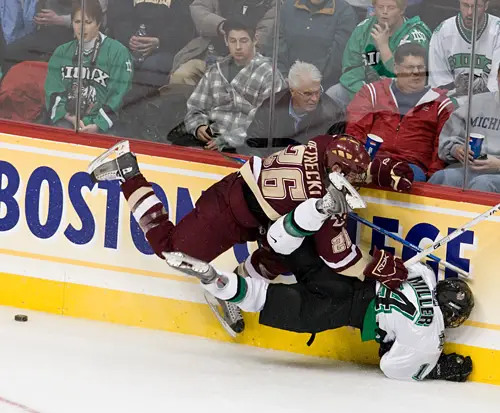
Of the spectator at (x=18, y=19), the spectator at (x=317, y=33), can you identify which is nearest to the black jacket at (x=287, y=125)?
the spectator at (x=317, y=33)

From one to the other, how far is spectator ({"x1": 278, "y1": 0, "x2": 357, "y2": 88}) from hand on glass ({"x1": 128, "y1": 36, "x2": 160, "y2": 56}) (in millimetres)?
612

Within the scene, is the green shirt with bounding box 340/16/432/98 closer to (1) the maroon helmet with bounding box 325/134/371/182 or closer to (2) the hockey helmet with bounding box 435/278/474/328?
(1) the maroon helmet with bounding box 325/134/371/182

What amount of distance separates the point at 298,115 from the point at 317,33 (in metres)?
0.39

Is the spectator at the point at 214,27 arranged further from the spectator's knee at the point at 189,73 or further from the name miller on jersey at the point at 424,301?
the name miller on jersey at the point at 424,301

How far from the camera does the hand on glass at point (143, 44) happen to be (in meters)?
5.63

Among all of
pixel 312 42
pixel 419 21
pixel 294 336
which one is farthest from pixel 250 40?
pixel 294 336

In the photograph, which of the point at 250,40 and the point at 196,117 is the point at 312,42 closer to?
the point at 250,40

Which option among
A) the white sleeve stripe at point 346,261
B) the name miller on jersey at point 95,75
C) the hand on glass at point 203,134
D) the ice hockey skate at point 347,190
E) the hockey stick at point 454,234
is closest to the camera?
the ice hockey skate at point 347,190

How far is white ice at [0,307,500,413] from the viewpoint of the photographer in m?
4.68

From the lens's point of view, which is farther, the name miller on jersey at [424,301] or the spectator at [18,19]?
the spectator at [18,19]

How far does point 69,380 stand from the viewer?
486 cm

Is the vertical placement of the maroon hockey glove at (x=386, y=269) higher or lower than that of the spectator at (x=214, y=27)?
lower

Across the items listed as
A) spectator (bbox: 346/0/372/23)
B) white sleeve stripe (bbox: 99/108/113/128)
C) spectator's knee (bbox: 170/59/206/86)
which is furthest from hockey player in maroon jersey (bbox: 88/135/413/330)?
spectator (bbox: 346/0/372/23)

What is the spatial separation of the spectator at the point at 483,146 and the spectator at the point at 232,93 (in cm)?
82
